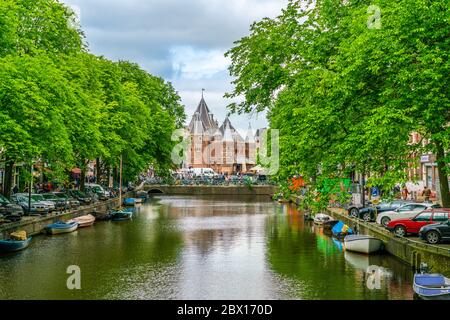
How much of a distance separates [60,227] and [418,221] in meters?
25.2

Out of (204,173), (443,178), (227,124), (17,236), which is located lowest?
(17,236)

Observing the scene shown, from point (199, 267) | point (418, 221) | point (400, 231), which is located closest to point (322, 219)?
point (400, 231)

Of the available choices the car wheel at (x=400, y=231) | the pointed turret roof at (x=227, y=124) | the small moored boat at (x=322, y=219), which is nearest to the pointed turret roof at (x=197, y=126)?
the pointed turret roof at (x=227, y=124)

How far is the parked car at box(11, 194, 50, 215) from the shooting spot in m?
44.9

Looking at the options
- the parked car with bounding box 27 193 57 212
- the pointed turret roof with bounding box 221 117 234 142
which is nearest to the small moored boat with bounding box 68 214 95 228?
the parked car with bounding box 27 193 57 212

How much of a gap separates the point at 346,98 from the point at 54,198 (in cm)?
3274

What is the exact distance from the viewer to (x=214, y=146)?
573 ft

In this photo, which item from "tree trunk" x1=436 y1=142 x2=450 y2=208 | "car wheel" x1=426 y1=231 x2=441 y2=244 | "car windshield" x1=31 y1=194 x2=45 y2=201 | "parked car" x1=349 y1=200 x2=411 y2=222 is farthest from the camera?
"car windshield" x1=31 y1=194 x2=45 y2=201

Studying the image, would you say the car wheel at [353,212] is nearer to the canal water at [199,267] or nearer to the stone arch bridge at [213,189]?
the canal water at [199,267]

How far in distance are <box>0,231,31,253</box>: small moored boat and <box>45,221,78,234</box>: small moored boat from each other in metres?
7.43

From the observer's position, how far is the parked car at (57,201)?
4956 cm

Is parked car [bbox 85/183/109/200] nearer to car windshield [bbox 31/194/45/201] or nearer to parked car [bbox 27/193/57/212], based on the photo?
car windshield [bbox 31/194/45/201]

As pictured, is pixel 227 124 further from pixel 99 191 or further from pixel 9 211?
pixel 9 211
